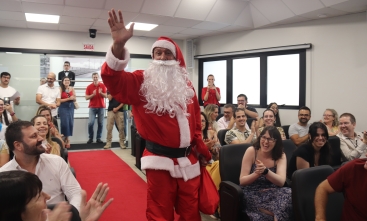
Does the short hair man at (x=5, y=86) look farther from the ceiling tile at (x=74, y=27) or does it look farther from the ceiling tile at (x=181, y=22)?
the ceiling tile at (x=181, y=22)

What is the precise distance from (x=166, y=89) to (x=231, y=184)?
0.87 meters

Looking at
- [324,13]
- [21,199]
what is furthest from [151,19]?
[21,199]

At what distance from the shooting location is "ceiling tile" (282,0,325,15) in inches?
182

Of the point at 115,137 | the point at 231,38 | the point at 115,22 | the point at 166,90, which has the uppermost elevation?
the point at 231,38

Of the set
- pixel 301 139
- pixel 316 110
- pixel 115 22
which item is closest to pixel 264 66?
pixel 316 110

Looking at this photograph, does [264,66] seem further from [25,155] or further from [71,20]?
[25,155]

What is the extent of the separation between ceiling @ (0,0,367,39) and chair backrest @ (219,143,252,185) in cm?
300

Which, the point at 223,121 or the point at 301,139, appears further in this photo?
the point at 223,121

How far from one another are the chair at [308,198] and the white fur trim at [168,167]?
63 cm

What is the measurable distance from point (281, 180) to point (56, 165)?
1569mm

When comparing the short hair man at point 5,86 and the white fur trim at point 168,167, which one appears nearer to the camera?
the white fur trim at point 168,167

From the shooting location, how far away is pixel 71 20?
581 cm

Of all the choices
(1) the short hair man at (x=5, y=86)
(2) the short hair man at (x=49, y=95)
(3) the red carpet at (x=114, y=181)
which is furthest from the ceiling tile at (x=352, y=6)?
(1) the short hair man at (x=5, y=86)

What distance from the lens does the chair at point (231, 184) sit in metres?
2.26
